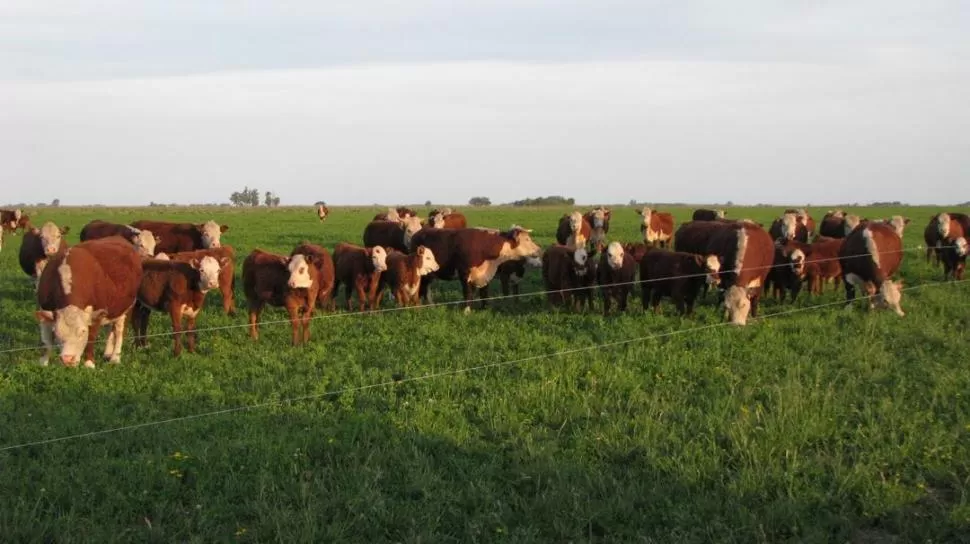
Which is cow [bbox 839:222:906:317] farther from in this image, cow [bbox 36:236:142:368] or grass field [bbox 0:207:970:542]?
cow [bbox 36:236:142:368]

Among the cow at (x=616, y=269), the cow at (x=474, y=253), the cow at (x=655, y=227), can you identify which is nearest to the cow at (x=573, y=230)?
the cow at (x=655, y=227)

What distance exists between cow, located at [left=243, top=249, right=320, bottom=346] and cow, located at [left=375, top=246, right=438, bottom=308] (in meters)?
2.25

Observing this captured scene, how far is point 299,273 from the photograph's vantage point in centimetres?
1195

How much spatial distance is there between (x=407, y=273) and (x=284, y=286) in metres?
2.97

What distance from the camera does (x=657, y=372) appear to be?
911cm

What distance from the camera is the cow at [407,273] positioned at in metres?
14.4

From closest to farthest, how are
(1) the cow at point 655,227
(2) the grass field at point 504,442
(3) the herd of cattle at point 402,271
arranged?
(2) the grass field at point 504,442 < (3) the herd of cattle at point 402,271 < (1) the cow at point 655,227

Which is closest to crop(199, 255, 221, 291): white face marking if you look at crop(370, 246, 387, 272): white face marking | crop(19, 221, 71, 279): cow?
crop(370, 246, 387, 272): white face marking

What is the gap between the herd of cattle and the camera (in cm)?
1038

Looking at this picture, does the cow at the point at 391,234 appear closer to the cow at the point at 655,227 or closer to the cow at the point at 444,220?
the cow at the point at 444,220

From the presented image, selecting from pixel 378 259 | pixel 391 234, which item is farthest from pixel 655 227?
pixel 378 259

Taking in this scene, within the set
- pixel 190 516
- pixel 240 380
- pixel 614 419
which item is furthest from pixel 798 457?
pixel 240 380

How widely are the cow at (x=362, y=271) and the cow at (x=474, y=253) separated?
4.35 feet

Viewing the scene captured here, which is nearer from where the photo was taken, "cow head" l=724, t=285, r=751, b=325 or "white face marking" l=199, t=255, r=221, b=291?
"white face marking" l=199, t=255, r=221, b=291
